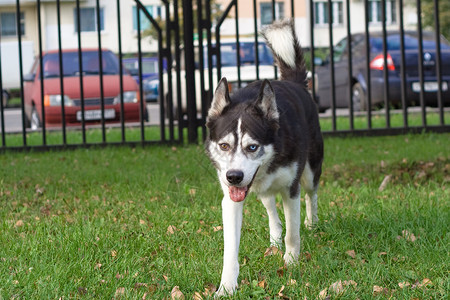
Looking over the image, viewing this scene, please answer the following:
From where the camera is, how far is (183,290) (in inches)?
147

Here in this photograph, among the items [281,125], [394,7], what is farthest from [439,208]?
[394,7]

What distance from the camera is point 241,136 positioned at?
3.82 metres

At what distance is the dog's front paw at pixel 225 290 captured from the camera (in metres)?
3.61

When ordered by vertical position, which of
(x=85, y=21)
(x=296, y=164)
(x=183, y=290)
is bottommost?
(x=183, y=290)

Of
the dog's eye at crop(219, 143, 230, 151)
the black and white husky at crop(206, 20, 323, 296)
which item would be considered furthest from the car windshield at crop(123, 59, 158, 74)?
the dog's eye at crop(219, 143, 230, 151)

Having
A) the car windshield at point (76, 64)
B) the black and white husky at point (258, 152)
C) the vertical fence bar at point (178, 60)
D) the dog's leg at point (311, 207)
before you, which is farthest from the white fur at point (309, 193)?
the car windshield at point (76, 64)

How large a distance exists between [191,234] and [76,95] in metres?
8.83

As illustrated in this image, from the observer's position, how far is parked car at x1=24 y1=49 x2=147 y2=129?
12812 mm

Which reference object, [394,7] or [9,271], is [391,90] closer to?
[9,271]

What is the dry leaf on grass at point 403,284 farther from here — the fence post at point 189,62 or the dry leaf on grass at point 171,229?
the fence post at point 189,62

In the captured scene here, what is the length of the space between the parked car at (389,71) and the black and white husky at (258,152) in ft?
27.4

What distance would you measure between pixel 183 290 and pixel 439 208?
2.20 metres

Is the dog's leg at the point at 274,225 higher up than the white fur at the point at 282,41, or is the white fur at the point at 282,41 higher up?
the white fur at the point at 282,41

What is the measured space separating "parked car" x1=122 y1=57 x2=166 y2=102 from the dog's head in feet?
68.0
